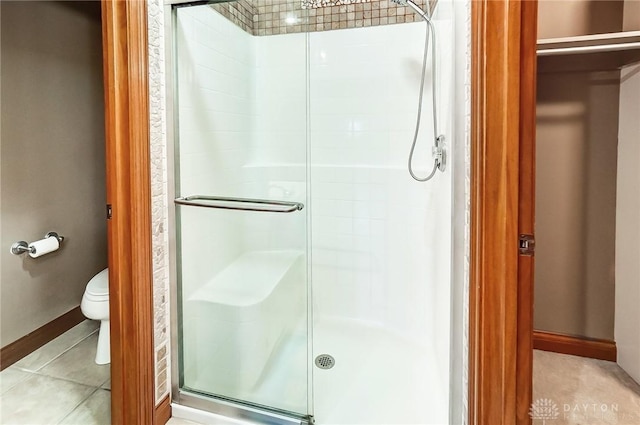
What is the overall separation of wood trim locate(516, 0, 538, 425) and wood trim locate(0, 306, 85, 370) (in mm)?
2306

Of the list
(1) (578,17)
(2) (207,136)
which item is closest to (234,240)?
(2) (207,136)

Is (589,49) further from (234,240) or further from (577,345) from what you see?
(234,240)

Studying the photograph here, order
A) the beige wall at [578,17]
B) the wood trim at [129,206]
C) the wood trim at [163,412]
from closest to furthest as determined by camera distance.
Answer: the wood trim at [129,206] → the wood trim at [163,412] → the beige wall at [578,17]

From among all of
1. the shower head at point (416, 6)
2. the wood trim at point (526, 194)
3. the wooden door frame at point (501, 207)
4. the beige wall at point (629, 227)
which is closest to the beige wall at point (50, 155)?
the shower head at point (416, 6)

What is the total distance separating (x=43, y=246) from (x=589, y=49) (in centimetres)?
276

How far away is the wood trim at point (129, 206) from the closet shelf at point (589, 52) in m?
1.64

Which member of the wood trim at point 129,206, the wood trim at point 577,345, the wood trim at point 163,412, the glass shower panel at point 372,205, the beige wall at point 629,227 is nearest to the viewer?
the wood trim at point 129,206

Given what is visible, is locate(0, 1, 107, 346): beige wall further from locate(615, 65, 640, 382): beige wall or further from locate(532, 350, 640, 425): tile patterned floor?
locate(615, 65, 640, 382): beige wall

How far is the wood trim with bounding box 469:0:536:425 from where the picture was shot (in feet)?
3.29

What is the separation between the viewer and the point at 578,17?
1.89m

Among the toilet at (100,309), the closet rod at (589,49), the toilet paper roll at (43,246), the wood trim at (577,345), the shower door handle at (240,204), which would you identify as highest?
the closet rod at (589,49)

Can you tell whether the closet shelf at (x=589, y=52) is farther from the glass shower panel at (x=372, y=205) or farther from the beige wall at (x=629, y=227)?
the glass shower panel at (x=372, y=205)

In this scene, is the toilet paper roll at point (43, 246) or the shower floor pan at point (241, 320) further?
the toilet paper roll at point (43, 246)

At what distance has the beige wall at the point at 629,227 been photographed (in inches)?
69.1
